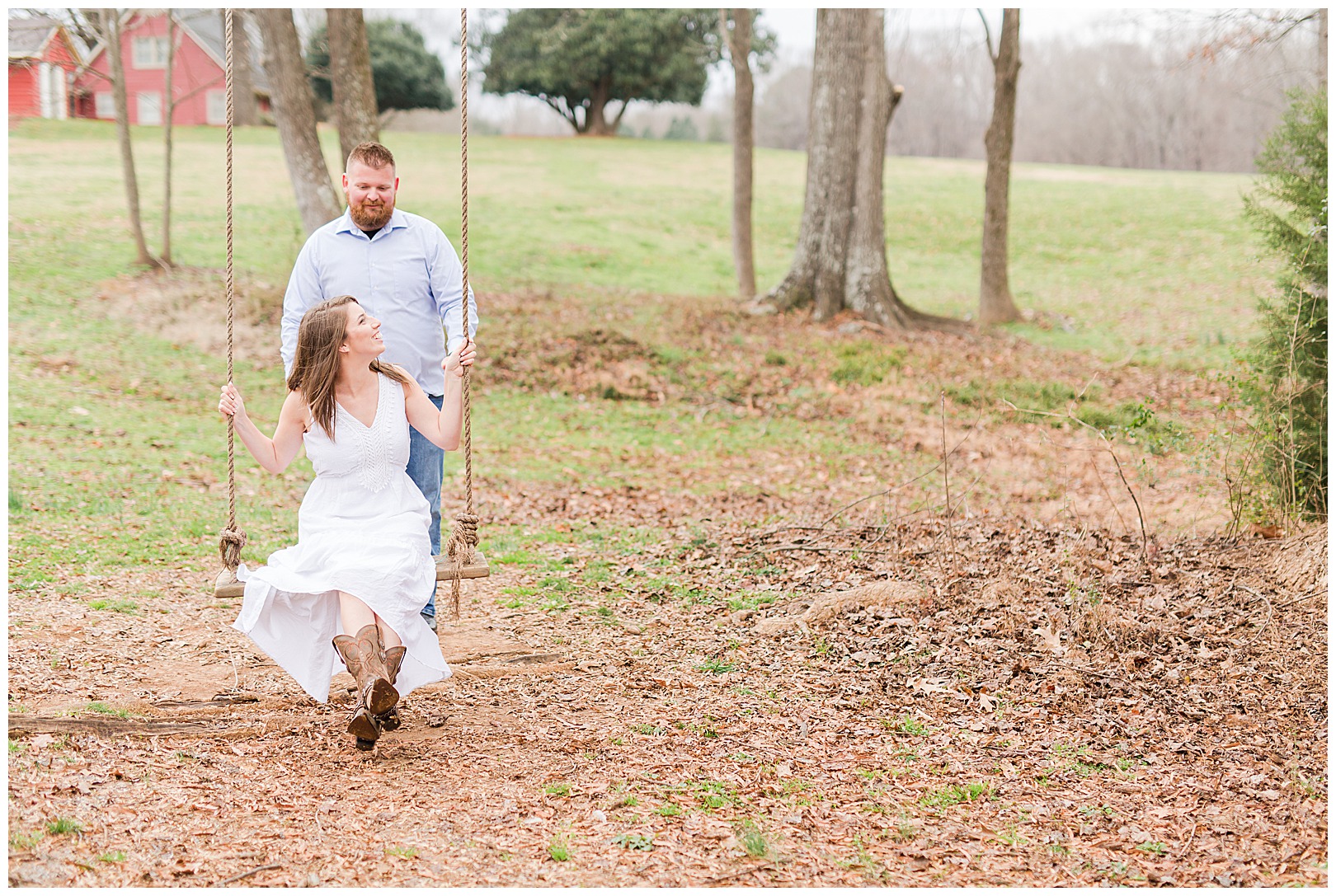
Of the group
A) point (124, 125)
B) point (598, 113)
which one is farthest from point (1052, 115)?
point (124, 125)

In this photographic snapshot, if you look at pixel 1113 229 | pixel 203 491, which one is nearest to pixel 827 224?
pixel 203 491

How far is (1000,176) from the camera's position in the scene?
16.7 meters

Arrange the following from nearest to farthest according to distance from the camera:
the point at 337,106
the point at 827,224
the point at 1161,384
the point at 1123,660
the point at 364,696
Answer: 1. the point at 364,696
2. the point at 1123,660
3. the point at 337,106
4. the point at 1161,384
5. the point at 827,224

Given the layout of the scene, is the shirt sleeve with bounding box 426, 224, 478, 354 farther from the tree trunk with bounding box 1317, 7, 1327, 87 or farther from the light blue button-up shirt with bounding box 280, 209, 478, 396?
the tree trunk with bounding box 1317, 7, 1327, 87

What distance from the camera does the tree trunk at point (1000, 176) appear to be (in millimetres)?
16109

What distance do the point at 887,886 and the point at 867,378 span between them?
380 inches

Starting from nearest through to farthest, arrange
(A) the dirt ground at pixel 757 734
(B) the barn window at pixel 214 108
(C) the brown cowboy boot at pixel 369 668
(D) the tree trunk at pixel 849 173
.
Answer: (A) the dirt ground at pixel 757 734
(C) the brown cowboy boot at pixel 369 668
(D) the tree trunk at pixel 849 173
(B) the barn window at pixel 214 108

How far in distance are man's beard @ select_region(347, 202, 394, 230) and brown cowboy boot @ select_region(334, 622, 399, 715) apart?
165cm

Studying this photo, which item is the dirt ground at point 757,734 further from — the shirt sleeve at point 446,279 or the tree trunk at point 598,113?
the tree trunk at point 598,113

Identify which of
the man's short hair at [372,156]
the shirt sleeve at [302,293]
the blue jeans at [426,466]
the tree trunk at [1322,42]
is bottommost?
the blue jeans at [426,466]

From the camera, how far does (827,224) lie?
15.3 metres

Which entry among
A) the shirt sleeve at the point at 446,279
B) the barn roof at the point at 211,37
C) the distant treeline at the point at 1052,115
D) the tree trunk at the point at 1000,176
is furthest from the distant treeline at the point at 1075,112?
the shirt sleeve at the point at 446,279

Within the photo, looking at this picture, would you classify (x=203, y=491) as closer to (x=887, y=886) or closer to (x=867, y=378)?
(x=887, y=886)

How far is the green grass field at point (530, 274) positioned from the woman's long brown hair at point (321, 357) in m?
2.70
